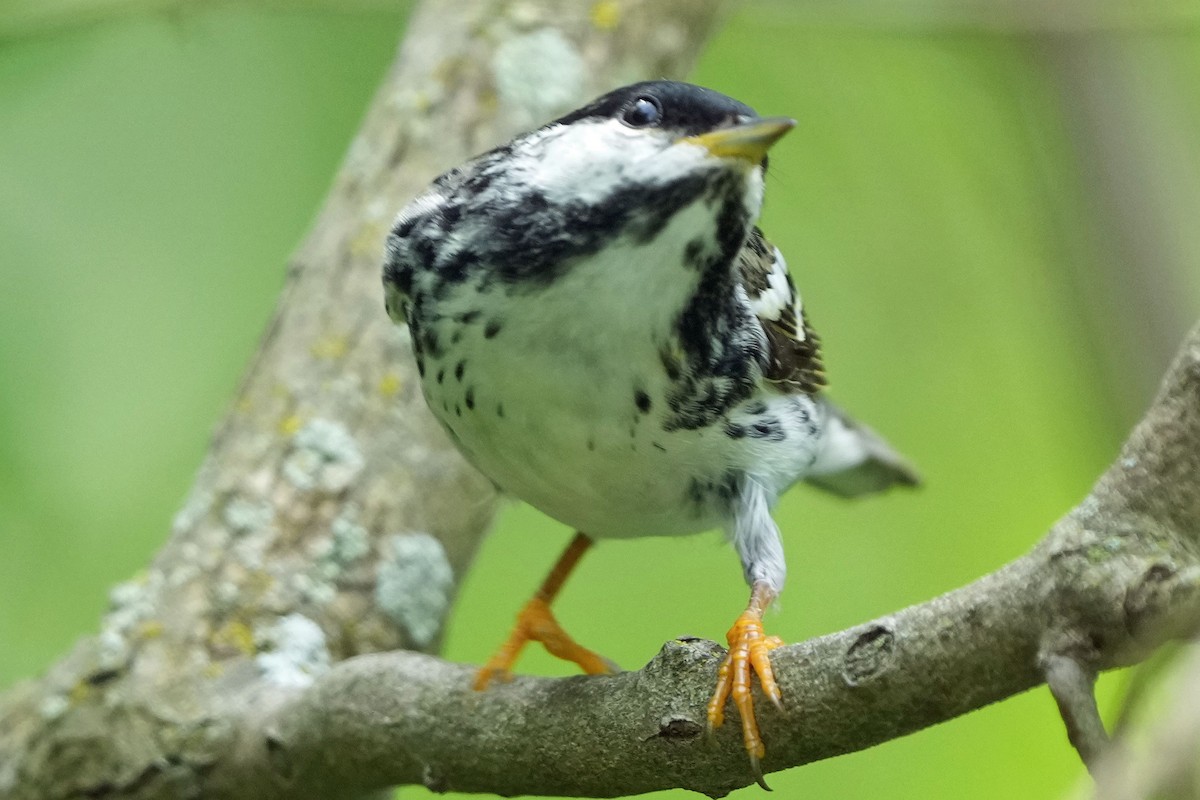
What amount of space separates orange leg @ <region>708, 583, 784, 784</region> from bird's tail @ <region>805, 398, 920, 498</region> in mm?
1203

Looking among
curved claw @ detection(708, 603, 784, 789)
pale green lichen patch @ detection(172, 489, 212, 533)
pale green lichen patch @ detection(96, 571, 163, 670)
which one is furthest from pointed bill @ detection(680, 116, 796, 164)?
pale green lichen patch @ detection(96, 571, 163, 670)

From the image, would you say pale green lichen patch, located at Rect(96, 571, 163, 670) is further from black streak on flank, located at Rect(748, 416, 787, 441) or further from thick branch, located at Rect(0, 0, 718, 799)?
black streak on flank, located at Rect(748, 416, 787, 441)

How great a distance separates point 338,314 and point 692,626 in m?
1.94

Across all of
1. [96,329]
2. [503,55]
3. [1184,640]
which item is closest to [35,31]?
[96,329]

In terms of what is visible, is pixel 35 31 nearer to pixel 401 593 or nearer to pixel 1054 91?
pixel 401 593

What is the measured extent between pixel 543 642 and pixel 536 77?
187 cm

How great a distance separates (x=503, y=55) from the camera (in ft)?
13.6

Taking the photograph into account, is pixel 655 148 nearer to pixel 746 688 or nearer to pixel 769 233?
pixel 746 688

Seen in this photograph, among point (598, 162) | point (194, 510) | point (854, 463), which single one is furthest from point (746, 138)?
point (194, 510)

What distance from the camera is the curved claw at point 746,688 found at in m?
2.14

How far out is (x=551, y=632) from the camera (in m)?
3.42

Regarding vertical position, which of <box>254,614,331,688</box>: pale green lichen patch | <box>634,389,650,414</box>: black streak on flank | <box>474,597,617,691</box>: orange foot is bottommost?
<box>254,614,331,688</box>: pale green lichen patch

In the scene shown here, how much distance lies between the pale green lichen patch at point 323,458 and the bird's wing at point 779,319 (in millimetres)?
1387

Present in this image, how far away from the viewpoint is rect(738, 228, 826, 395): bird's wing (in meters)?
2.83
